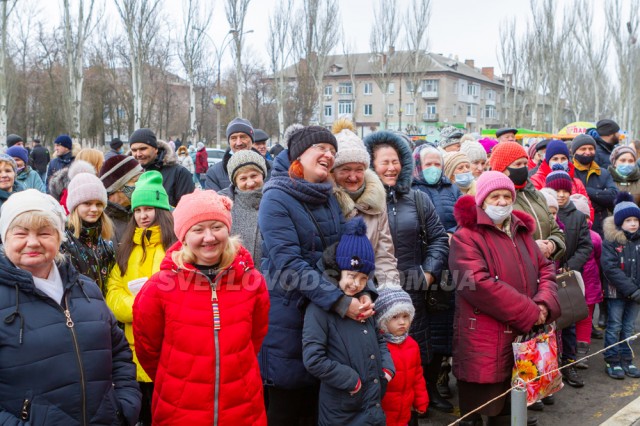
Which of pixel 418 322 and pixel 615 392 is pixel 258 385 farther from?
pixel 615 392

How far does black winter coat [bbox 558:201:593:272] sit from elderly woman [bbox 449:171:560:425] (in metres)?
1.57

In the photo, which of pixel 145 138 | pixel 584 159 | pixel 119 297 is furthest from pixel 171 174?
pixel 584 159

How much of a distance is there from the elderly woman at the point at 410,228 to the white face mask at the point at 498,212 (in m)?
0.48

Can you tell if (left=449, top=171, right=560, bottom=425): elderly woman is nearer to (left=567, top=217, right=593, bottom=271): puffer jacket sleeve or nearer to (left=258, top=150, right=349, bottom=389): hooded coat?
(left=258, top=150, right=349, bottom=389): hooded coat

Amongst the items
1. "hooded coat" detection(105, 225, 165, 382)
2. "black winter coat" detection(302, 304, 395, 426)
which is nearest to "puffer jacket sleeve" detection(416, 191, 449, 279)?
"black winter coat" detection(302, 304, 395, 426)

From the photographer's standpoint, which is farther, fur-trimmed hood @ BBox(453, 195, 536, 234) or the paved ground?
the paved ground

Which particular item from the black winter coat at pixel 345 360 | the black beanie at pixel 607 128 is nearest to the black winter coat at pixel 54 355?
the black winter coat at pixel 345 360

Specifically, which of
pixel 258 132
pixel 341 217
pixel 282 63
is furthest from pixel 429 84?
pixel 341 217

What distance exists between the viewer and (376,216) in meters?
3.97

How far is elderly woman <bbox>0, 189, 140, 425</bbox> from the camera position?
7.75ft

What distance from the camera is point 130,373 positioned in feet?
9.27

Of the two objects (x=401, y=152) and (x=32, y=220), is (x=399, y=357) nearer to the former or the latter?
(x=401, y=152)

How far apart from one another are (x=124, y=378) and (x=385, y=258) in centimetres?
190

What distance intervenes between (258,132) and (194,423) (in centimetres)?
622
